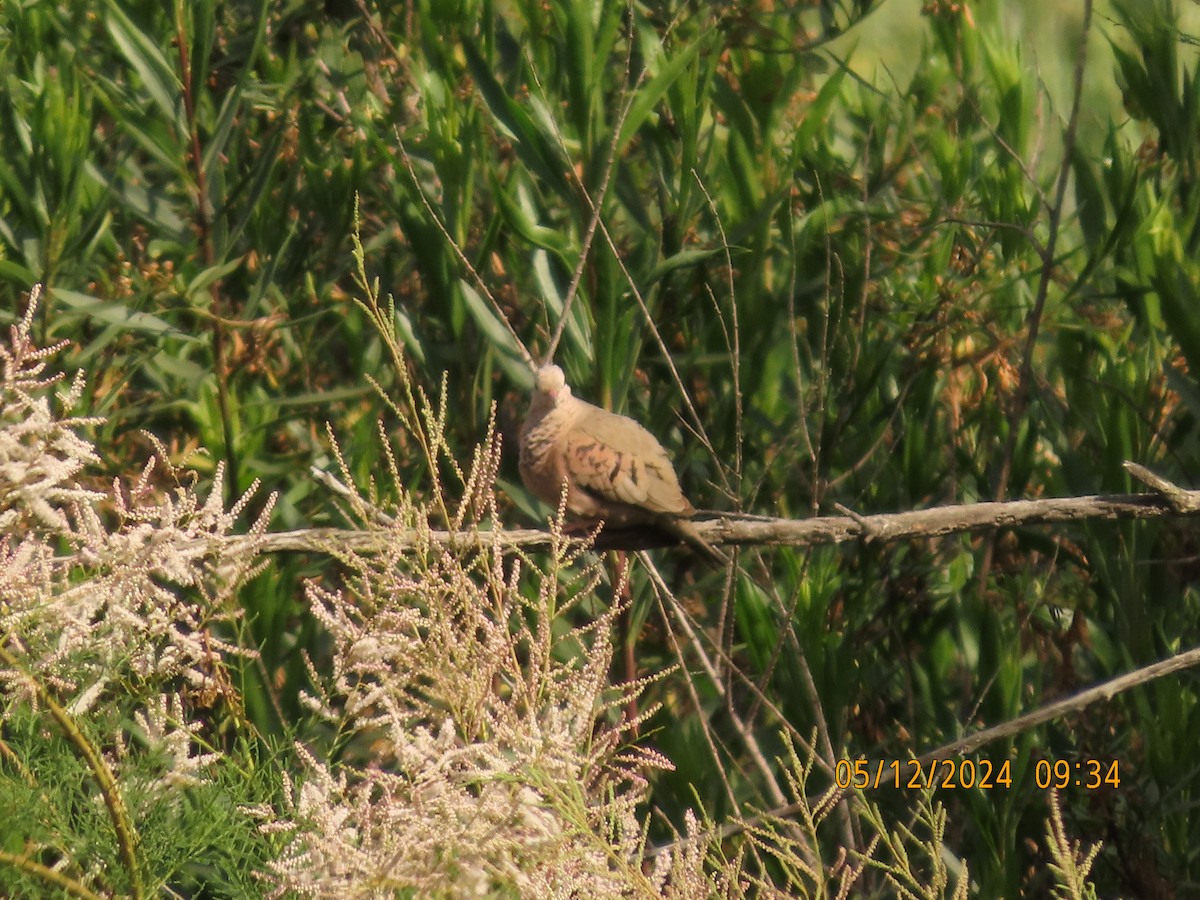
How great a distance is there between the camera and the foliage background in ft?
9.98

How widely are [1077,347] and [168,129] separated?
2.05 meters

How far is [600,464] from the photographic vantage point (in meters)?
3.01

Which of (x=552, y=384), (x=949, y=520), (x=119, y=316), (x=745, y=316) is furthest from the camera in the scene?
(x=745, y=316)

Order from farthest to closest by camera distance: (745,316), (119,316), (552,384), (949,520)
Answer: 1. (745,316)
2. (119,316)
3. (552,384)
4. (949,520)

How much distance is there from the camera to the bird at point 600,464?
2.95 metres

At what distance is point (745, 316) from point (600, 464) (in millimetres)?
553

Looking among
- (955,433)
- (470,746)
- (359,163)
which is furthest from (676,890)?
(359,163)

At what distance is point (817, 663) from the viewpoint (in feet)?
10.0

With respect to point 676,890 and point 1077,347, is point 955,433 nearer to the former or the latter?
point 1077,347

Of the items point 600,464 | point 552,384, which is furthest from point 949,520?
point 552,384

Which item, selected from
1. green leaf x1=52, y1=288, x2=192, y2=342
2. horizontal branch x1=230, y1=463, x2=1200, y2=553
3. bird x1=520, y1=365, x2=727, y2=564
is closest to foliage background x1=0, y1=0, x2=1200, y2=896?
green leaf x1=52, y1=288, x2=192, y2=342
